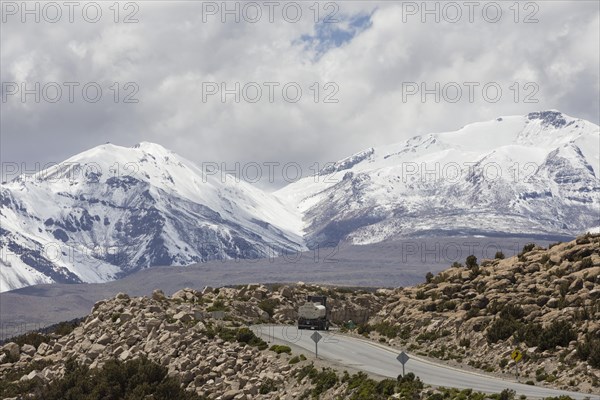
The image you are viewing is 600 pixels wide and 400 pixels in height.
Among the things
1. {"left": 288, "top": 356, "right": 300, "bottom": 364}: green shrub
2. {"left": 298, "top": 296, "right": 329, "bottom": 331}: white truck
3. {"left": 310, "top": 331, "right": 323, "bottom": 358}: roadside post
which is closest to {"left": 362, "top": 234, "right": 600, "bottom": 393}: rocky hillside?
{"left": 298, "top": 296, "right": 329, "bottom": 331}: white truck

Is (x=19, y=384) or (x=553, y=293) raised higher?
(x=553, y=293)

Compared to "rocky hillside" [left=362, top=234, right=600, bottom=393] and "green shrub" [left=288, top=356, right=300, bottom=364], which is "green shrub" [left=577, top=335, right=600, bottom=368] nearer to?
"rocky hillside" [left=362, top=234, right=600, bottom=393]

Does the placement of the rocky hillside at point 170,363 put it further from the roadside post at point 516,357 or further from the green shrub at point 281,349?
the roadside post at point 516,357

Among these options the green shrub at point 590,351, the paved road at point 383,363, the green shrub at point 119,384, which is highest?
the green shrub at point 590,351

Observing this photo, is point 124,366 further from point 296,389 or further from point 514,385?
point 514,385

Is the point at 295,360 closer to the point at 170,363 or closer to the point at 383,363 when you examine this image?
the point at 383,363

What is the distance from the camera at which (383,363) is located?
7338 centimetres

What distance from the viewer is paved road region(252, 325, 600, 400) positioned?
197 ft

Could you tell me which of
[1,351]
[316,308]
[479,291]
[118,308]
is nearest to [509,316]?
[479,291]

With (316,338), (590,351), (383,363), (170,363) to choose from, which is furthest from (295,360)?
(590,351)

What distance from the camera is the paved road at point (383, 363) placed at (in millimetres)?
59906

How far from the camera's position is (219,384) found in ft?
231

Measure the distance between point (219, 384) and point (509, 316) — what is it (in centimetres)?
2120

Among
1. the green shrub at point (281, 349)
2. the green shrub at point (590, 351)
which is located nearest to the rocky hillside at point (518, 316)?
the green shrub at point (590, 351)
